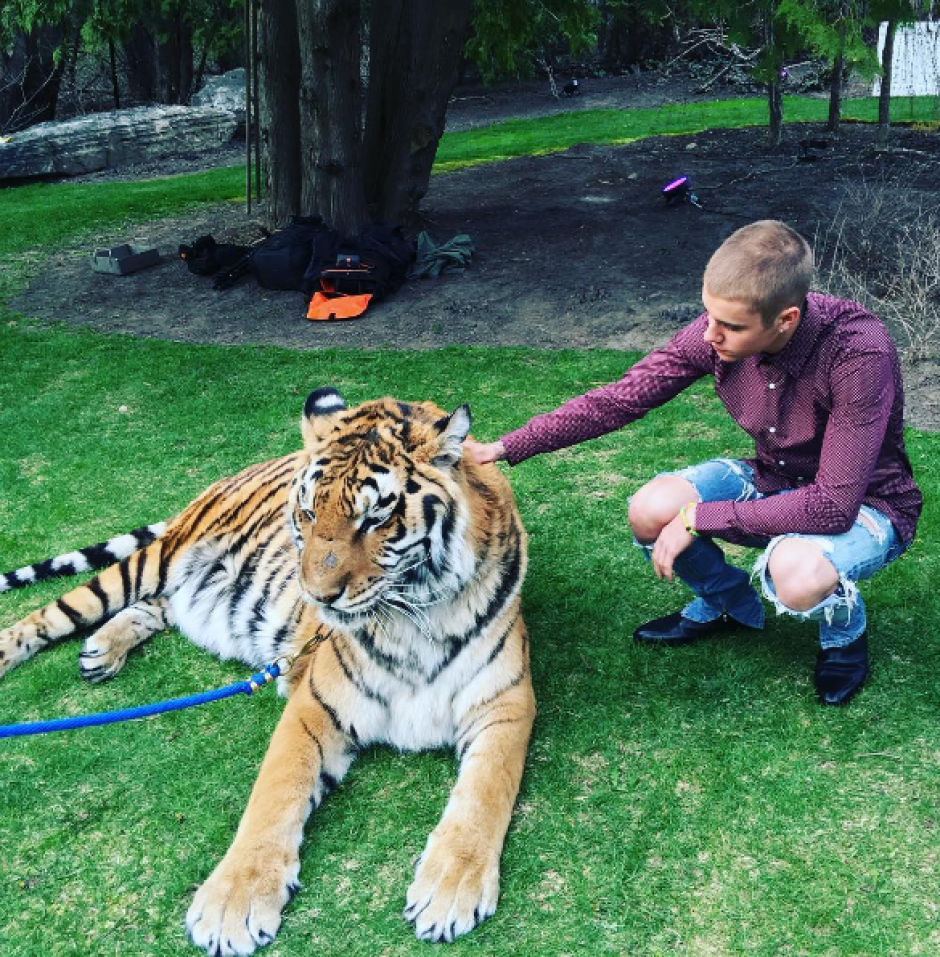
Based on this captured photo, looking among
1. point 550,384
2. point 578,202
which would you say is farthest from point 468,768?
point 578,202

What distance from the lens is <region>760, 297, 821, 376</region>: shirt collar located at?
317cm

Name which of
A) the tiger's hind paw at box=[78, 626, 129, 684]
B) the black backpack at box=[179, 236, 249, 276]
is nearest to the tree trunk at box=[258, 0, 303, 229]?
the black backpack at box=[179, 236, 249, 276]

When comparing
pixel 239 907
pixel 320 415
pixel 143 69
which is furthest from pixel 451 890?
pixel 143 69

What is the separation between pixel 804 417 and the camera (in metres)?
3.30

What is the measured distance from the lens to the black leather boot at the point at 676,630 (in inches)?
154

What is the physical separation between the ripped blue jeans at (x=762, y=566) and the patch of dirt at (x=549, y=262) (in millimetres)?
2618

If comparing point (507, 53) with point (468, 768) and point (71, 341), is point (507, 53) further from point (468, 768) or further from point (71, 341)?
point (468, 768)

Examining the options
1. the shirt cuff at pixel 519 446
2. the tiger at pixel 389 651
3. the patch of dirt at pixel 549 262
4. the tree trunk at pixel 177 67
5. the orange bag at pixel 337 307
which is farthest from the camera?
the tree trunk at pixel 177 67

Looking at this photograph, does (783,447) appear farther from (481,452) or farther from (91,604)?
(91,604)

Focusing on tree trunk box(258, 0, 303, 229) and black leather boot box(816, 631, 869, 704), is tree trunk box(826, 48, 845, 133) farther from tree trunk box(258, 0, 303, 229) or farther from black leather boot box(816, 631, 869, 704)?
black leather boot box(816, 631, 869, 704)

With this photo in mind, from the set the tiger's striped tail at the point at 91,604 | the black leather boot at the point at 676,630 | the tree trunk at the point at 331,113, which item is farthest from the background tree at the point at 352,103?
the black leather boot at the point at 676,630

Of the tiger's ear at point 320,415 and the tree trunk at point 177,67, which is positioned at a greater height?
the tree trunk at point 177,67

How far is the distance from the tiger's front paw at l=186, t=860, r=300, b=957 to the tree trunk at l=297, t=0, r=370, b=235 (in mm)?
7933

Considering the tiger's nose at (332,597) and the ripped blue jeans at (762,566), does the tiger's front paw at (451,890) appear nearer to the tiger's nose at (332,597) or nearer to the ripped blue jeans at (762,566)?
the tiger's nose at (332,597)
